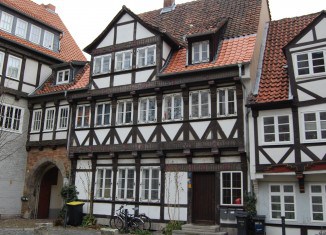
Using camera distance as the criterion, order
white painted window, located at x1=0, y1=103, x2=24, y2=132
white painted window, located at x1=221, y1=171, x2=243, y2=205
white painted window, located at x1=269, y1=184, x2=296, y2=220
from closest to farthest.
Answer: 1. white painted window, located at x1=269, y1=184, x2=296, y2=220
2. white painted window, located at x1=221, y1=171, x2=243, y2=205
3. white painted window, located at x1=0, y1=103, x2=24, y2=132

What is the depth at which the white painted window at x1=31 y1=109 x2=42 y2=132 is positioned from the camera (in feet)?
75.2

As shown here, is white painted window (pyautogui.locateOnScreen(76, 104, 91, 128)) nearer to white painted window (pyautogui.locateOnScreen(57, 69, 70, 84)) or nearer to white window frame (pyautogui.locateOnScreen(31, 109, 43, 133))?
white painted window (pyautogui.locateOnScreen(57, 69, 70, 84))

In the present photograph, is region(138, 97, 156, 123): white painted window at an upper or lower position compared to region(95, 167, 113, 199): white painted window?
upper

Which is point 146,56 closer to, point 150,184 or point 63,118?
point 150,184

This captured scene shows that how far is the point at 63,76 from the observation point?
77.4 feet

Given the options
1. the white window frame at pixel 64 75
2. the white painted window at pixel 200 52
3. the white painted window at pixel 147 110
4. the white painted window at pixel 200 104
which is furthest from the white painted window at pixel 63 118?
the white painted window at pixel 200 52

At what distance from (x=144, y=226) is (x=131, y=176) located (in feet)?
8.58

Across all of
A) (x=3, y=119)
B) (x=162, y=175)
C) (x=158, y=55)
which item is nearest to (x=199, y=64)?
(x=158, y=55)

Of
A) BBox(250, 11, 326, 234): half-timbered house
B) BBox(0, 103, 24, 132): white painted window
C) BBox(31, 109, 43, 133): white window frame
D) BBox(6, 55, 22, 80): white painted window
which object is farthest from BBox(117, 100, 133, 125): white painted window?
BBox(6, 55, 22, 80): white painted window

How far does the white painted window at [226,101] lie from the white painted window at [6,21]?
14.2 metres

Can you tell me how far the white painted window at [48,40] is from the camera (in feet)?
84.4

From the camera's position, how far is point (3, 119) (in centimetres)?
2175

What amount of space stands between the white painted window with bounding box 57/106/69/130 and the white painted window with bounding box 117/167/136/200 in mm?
4832

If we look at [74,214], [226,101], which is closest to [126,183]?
[74,214]
